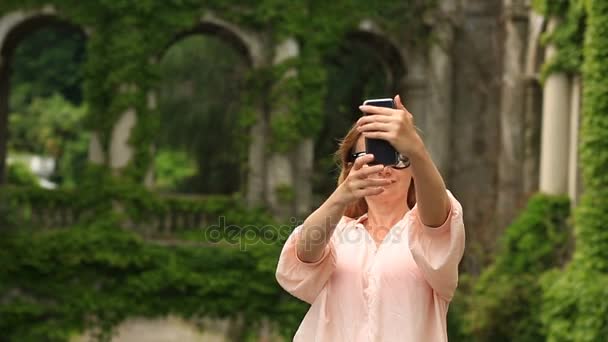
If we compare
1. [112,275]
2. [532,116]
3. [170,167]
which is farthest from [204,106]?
[170,167]

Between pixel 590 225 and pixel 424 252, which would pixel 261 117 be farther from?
pixel 424 252

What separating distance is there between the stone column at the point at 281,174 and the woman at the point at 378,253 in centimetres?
1246

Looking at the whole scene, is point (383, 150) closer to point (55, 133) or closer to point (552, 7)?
point (552, 7)

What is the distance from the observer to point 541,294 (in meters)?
13.5

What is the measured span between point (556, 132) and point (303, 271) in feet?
→ 37.3

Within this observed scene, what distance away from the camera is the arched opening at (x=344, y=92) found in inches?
792

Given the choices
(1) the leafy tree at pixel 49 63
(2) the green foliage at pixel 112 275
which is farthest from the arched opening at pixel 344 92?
(1) the leafy tree at pixel 49 63

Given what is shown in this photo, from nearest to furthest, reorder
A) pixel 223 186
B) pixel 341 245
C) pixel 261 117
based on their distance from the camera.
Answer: pixel 341 245, pixel 261 117, pixel 223 186

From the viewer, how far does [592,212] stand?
38.6 feet

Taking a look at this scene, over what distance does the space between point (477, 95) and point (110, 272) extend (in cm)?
635

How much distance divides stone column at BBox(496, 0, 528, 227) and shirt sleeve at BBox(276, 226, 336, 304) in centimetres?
1268

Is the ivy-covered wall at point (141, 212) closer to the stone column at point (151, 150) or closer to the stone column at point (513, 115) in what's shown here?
the stone column at point (151, 150)

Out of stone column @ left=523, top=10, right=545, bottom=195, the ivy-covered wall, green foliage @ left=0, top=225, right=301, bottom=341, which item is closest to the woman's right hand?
the ivy-covered wall

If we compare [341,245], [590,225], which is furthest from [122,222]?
[341,245]
